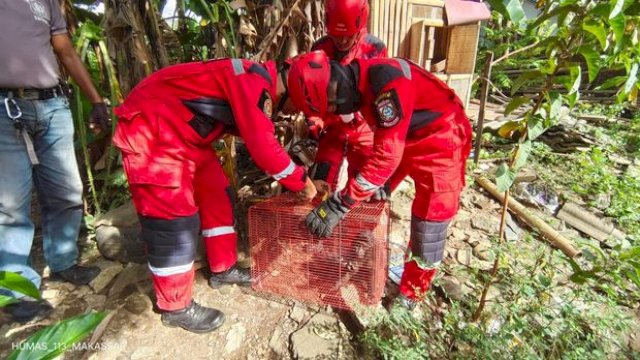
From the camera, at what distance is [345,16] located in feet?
8.00

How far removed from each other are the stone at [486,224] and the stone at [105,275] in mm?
3056

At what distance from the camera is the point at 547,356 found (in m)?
1.75

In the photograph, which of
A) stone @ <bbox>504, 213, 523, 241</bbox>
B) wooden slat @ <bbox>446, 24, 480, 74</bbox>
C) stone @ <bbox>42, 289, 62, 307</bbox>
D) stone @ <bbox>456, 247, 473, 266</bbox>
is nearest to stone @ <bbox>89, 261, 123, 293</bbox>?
stone @ <bbox>42, 289, 62, 307</bbox>

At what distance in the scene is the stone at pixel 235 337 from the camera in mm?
2113

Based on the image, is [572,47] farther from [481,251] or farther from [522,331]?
[481,251]

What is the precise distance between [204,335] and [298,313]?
59 cm

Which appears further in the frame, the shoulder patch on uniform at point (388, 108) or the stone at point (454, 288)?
the stone at point (454, 288)

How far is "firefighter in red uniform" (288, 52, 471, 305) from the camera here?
1825 millimetres

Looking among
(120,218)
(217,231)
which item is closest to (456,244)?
(217,231)

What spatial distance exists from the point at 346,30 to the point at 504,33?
302 inches

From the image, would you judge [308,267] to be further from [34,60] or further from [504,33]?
[504,33]

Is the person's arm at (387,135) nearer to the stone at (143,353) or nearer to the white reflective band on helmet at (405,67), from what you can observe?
the white reflective band on helmet at (405,67)

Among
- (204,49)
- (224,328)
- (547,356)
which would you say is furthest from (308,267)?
(204,49)

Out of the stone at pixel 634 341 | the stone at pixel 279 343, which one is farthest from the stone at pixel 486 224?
the stone at pixel 279 343
